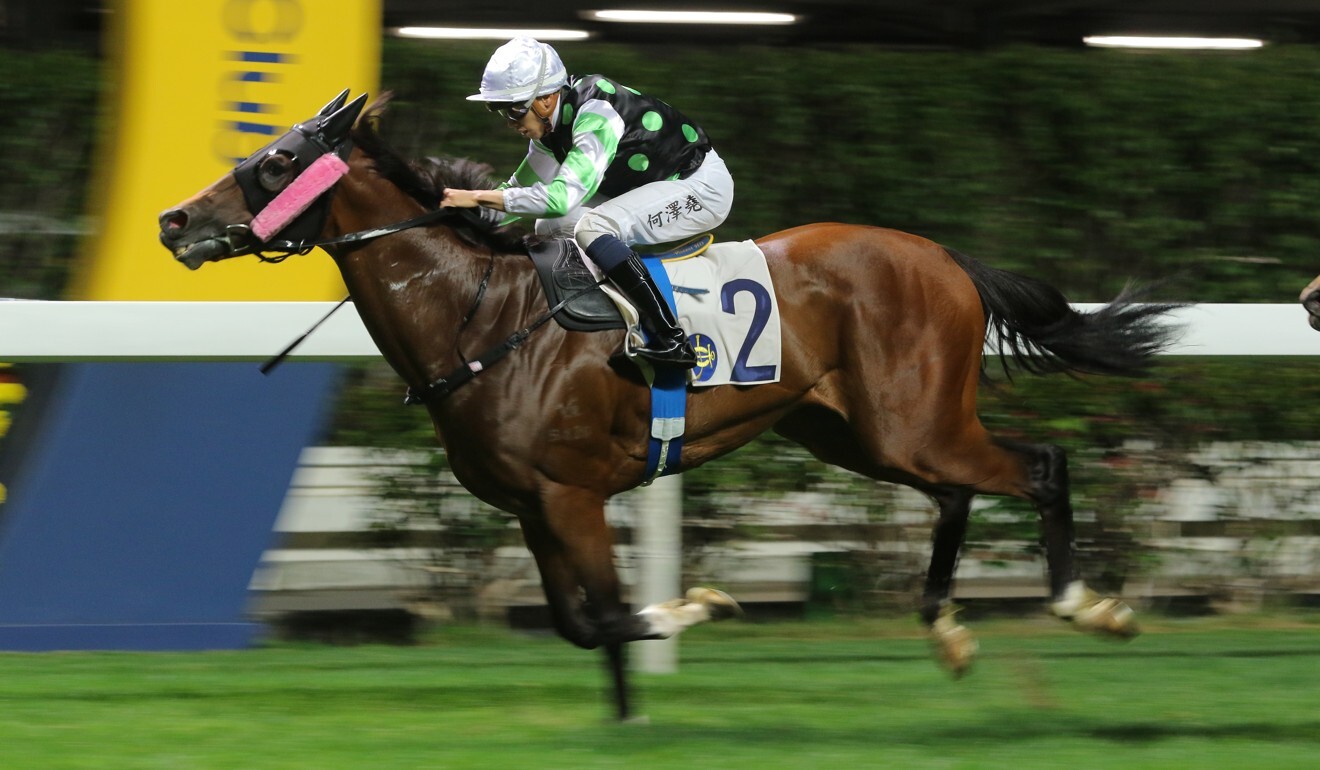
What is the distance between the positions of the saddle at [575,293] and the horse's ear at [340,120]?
1.91ft

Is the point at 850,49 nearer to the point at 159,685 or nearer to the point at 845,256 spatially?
the point at 845,256

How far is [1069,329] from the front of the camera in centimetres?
450

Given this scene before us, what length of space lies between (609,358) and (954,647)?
4.10 feet

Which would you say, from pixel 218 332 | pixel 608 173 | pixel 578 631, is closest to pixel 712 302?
pixel 608 173

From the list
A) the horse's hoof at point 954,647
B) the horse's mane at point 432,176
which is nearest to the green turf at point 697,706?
the horse's hoof at point 954,647

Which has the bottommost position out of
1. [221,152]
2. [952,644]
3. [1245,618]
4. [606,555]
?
[1245,618]

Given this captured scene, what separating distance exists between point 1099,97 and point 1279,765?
129 inches

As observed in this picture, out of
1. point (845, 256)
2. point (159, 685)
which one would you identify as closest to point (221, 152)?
point (159, 685)

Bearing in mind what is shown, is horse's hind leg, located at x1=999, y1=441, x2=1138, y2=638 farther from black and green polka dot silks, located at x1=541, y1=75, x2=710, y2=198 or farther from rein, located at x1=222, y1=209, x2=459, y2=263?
rein, located at x1=222, y1=209, x2=459, y2=263

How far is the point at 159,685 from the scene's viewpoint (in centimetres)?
443

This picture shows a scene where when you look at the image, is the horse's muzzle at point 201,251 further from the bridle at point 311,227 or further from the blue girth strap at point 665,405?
the blue girth strap at point 665,405

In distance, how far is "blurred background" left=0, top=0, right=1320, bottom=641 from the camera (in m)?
5.53

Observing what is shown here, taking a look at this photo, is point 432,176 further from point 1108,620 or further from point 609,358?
point 1108,620

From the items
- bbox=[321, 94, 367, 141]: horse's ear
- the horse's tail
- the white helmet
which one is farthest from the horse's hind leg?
bbox=[321, 94, 367, 141]: horse's ear
